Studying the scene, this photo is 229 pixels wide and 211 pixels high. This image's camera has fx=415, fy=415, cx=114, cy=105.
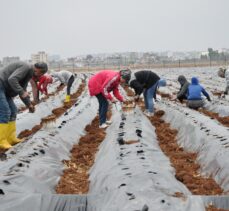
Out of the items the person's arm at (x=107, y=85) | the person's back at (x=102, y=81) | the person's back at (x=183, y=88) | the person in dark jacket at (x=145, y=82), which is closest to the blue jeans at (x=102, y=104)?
the person's back at (x=102, y=81)

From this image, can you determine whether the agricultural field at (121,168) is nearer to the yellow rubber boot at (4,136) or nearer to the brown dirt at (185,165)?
the brown dirt at (185,165)

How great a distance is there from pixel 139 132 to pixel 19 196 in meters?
3.24

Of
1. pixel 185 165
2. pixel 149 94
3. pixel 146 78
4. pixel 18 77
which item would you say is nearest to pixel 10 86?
pixel 18 77

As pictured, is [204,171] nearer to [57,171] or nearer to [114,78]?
[57,171]

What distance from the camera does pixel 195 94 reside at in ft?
33.9

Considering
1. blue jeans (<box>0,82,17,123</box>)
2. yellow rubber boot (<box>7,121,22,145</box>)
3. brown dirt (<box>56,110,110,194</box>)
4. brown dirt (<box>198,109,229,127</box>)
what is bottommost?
brown dirt (<box>56,110,110,194</box>)

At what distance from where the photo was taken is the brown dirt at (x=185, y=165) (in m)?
4.51

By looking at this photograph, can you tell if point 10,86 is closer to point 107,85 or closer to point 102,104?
point 107,85

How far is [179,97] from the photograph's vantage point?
1156 cm

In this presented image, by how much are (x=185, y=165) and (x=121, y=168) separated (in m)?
1.34

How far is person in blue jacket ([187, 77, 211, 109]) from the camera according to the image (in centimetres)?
1025

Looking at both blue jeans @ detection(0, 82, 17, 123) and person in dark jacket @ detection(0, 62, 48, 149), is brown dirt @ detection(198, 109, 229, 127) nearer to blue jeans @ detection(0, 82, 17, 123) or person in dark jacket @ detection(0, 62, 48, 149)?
person in dark jacket @ detection(0, 62, 48, 149)

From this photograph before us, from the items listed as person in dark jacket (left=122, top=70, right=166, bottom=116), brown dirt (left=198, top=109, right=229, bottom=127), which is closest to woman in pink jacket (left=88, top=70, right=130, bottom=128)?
person in dark jacket (left=122, top=70, right=166, bottom=116)

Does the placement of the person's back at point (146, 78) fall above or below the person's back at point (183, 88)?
above
